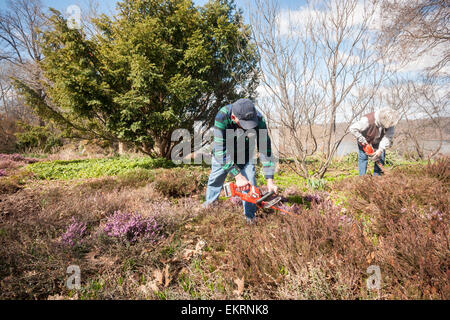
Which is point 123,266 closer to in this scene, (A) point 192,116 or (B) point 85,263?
(B) point 85,263

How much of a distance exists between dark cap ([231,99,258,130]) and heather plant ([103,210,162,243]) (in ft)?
5.44

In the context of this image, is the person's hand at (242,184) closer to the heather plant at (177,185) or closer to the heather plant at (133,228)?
the heather plant at (133,228)

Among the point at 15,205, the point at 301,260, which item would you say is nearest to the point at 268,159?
the point at 301,260

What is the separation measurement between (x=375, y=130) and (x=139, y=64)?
638 cm

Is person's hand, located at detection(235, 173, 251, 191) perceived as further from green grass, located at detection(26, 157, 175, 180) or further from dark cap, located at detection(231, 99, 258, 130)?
green grass, located at detection(26, 157, 175, 180)

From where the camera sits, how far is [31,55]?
56.4 ft

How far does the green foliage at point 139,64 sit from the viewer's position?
5.85 meters

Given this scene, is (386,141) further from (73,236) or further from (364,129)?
(73,236)

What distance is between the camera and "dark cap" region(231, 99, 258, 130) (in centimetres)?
249

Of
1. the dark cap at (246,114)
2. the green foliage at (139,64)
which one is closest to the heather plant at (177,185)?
the dark cap at (246,114)

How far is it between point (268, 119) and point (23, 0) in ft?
71.3

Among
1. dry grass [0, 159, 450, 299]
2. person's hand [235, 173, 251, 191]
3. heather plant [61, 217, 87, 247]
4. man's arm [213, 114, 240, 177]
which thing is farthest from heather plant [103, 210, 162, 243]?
man's arm [213, 114, 240, 177]

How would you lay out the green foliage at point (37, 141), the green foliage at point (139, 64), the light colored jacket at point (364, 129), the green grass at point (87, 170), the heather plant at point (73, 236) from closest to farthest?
the heather plant at point (73, 236) < the light colored jacket at point (364, 129) < the green foliage at point (139, 64) < the green grass at point (87, 170) < the green foliage at point (37, 141)

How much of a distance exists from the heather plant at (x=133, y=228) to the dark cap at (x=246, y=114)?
1.66 meters
